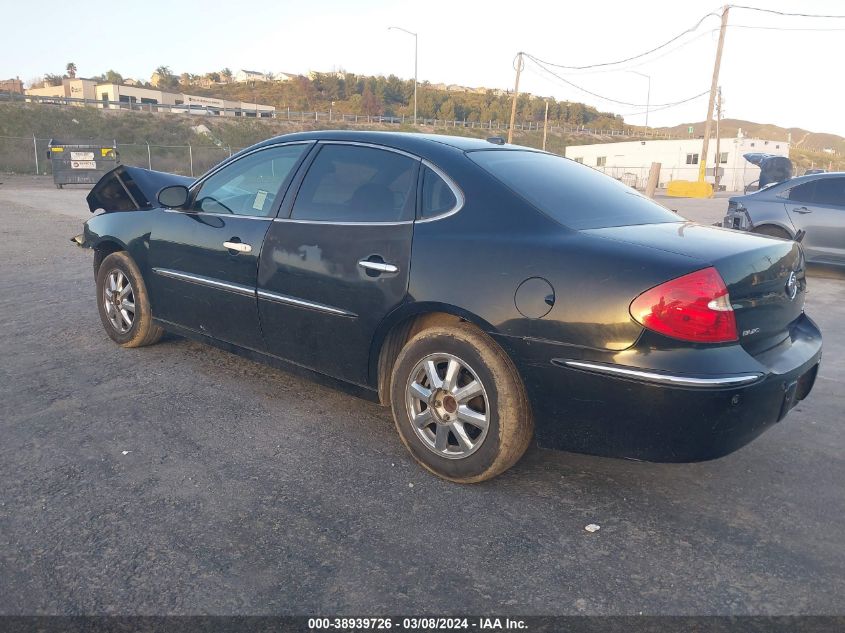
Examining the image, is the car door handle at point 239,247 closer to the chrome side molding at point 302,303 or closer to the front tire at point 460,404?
the chrome side molding at point 302,303

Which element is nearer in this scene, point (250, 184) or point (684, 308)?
point (684, 308)

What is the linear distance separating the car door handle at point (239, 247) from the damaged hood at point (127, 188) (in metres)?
1.72

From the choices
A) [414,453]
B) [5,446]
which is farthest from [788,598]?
[5,446]

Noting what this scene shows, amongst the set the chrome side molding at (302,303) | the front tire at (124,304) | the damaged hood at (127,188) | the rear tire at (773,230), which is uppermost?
the damaged hood at (127,188)

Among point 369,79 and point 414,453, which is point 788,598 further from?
point 369,79

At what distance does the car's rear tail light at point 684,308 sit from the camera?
2.57 metres

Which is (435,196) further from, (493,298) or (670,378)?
(670,378)

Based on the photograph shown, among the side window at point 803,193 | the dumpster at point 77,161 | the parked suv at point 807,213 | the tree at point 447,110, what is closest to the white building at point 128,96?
the tree at point 447,110

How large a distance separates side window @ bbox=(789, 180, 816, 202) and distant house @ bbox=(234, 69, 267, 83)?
111832 mm

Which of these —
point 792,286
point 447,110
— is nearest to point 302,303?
point 792,286

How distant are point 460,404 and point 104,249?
3.55m

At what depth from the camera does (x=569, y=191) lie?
343 cm

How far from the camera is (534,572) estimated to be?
8.09 ft

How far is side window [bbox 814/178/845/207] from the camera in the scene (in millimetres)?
9070
